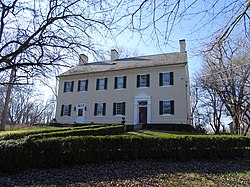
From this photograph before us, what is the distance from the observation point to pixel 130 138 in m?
7.25

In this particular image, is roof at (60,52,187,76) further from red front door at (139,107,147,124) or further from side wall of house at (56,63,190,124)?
red front door at (139,107,147,124)

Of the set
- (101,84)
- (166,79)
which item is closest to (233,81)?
(166,79)

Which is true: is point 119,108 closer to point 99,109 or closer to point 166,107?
point 99,109

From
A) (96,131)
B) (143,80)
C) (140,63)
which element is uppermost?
(140,63)

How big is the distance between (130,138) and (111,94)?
13.7 meters

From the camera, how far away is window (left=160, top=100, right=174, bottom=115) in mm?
18141

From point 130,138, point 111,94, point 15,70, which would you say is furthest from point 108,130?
point 111,94

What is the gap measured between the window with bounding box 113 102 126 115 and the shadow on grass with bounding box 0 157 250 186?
1265cm

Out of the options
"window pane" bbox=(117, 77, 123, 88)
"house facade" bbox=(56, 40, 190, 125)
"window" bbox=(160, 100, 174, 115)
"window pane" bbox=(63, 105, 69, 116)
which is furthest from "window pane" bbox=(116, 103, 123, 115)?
"window pane" bbox=(63, 105, 69, 116)

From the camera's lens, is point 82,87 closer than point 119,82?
No

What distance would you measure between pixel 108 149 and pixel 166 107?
12175 mm

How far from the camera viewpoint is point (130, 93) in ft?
65.7

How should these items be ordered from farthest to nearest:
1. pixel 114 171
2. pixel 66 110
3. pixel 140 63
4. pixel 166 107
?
pixel 66 110, pixel 140 63, pixel 166 107, pixel 114 171

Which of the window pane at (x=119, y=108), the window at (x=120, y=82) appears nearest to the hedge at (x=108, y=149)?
the window pane at (x=119, y=108)
